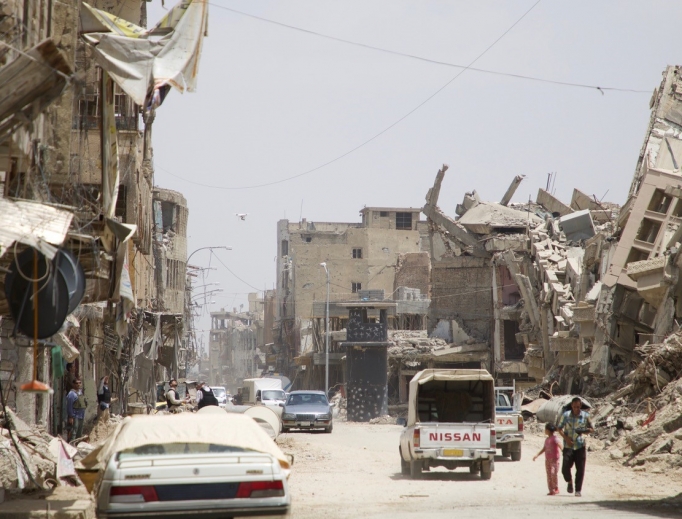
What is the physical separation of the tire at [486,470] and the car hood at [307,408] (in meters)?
16.6

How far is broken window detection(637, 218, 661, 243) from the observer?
31.5 metres

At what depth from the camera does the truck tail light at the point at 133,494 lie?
28.4ft

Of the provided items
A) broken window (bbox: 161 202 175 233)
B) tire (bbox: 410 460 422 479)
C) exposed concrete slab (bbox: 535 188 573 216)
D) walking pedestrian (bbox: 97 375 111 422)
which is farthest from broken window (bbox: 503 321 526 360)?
tire (bbox: 410 460 422 479)

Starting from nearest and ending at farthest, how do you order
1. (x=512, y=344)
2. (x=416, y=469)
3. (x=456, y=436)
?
(x=456, y=436) < (x=416, y=469) < (x=512, y=344)

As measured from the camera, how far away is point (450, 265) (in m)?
55.7

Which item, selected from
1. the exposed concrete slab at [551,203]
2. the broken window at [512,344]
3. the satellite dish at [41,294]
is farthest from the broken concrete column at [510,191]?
the satellite dish at [41,294]

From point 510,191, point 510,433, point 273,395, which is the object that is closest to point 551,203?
Answer: point 510,191

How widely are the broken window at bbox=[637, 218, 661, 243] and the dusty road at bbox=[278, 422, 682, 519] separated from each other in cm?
1033

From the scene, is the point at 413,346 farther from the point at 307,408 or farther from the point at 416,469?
the point at 416,469

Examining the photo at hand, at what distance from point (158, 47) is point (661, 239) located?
825 inches

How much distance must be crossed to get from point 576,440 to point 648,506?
6.05 feet

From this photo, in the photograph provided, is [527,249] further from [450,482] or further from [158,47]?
[158,47]

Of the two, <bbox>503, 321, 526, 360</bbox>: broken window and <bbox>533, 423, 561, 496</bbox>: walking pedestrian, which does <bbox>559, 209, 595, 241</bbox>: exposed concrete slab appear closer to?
<bbox>503, 321, 526, 360</bbox>: broken window

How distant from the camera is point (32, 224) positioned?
9.25m
